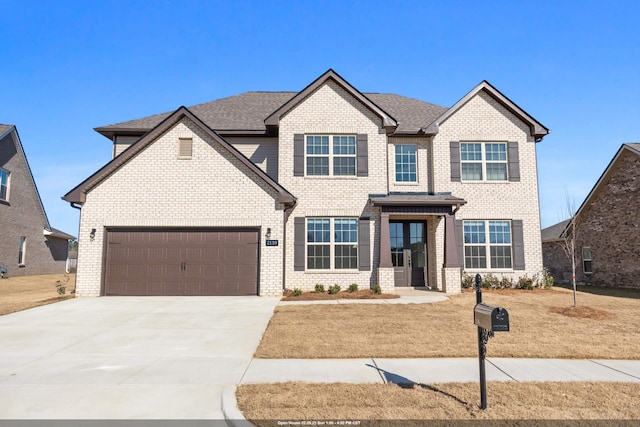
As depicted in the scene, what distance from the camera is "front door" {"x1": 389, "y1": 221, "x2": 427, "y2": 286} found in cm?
1680

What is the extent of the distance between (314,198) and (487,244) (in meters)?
7.89

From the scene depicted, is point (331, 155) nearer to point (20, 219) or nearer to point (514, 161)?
point (514, 161)

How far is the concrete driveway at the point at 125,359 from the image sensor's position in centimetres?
446

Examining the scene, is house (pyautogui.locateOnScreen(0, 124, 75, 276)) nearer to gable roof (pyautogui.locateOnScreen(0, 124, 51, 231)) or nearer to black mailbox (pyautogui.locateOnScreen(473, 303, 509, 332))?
gable roof (pyautogui.locateOnScreen(0, 124, 51, 231))

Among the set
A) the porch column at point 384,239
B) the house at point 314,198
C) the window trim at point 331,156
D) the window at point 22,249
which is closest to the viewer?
the house at point 314,198

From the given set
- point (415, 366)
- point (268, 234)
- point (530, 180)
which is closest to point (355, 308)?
point (268, 234)

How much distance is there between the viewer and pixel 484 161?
17.3m

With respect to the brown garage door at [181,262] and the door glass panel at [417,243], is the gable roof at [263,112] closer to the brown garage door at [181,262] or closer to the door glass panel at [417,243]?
the door glass panel at [417,243]

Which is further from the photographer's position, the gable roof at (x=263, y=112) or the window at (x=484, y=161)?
the window at (x=484, y=161)

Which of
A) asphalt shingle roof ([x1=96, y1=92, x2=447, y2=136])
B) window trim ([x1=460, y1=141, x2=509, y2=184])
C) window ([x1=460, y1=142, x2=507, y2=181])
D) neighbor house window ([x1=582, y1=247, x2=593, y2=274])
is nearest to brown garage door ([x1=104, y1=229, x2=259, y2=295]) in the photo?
asphalt shingle roof ([x1=96, y1=92, x2=447, y2=136])

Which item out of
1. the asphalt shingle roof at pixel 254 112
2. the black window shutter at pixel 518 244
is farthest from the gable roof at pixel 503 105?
the black window shutter at pixel 518 244

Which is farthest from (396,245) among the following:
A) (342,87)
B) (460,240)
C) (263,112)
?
(263,112)

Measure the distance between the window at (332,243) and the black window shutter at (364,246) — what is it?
0.57 feet

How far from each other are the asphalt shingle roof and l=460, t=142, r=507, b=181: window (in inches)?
92.6
